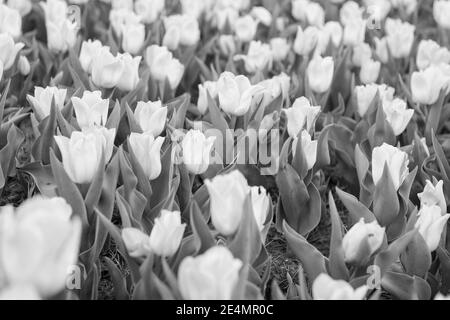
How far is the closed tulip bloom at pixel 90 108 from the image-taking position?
2285 mm

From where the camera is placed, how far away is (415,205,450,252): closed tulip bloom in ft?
6.35

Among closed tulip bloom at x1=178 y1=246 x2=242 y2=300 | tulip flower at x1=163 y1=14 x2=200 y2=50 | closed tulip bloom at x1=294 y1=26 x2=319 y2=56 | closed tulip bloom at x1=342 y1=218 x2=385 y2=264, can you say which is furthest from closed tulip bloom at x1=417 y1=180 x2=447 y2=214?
tulip flower at x1=163 y1=14 x2=200 y2=50

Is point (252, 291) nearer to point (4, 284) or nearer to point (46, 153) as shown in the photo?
point (4, 284)

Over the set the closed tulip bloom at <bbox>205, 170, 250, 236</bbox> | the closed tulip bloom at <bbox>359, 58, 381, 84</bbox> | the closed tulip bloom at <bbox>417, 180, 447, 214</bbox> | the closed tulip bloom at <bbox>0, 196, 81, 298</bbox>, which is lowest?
the closed tulip bloom at <bbox>359, 58, 381, 84</bbox>

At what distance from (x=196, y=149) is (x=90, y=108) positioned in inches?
16.3

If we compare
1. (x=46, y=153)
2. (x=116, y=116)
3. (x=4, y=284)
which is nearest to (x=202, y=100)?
(x=116, y=116)

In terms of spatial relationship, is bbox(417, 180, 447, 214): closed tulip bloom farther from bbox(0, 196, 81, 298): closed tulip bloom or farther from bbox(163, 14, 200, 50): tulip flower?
bbox(163, 14, 200, 50): tulip flower

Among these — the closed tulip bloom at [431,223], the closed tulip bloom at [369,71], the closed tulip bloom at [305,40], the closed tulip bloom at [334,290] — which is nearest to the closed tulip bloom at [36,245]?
the closed tulip bloom at [334,290]

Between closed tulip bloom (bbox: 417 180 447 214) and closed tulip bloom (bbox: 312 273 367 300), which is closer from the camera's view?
closed tulip bloom (bbox: 312 273 367 300)

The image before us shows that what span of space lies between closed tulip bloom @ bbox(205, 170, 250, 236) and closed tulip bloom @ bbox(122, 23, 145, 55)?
1645 millimetres

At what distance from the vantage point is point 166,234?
1.71 m

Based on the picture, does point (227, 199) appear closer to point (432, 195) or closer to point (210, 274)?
point (210, 274)

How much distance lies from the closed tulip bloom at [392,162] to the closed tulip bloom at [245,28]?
163 centimetres

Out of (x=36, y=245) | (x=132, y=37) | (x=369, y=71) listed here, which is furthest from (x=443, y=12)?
(x=36, y=245)
